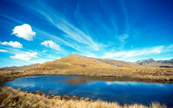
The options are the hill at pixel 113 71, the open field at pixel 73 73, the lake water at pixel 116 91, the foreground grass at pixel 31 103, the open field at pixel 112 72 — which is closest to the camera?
the foreground grass at pixel 31 103

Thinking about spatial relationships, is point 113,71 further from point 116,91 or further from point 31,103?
point 31,103

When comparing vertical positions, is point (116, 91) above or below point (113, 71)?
below

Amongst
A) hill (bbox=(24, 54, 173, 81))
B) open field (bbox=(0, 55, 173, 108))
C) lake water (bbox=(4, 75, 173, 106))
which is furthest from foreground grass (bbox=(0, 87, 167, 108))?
hill (bbox=(24, 54, 173, 81))

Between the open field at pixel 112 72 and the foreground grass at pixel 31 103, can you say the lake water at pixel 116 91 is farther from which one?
the open field at pixel 112 72

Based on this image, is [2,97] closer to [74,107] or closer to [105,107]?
[74,107]

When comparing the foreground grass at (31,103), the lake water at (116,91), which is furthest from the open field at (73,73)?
the lake water at (116,91)

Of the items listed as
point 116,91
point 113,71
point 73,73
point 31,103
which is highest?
point 113,71

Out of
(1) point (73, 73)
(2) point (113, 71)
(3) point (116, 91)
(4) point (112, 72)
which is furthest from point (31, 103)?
(2) point (113, 71)

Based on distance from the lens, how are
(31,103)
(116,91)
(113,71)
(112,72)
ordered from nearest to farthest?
1. (31,103)
2. (116,91)
3. (112,72)
4. (113,71)

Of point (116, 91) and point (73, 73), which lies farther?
point (73, 73)

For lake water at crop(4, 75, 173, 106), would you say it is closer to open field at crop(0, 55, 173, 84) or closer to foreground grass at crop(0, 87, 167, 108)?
foreground grass at crop(0, 87, 167, 108)

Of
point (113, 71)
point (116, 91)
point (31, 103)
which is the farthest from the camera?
point (113, 71)

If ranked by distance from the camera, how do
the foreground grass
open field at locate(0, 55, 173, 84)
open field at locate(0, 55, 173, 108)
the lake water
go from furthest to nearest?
open field at locate(0, 55, 173, 84)
the lake water
open field at locate(0, 55, 173, 108)
the foreground grass

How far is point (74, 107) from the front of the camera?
6.66m
